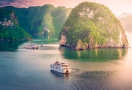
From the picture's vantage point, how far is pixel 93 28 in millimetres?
131750

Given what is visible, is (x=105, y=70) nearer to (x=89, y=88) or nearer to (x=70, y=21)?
(x=89, y=88)

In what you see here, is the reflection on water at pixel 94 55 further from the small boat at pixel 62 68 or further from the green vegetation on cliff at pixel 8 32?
the green vegetation on cliff at pixel 8 32

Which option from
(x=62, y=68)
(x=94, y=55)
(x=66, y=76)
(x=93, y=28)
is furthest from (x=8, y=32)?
(x=66, y=76)

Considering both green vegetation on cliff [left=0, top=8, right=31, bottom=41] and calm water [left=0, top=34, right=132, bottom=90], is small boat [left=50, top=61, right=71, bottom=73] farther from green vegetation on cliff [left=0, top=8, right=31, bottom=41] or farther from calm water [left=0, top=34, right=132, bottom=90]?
green vegetation on cliff [left=0, top=8, right=31, bottom=41]

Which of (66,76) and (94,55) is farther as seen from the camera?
(94,55)

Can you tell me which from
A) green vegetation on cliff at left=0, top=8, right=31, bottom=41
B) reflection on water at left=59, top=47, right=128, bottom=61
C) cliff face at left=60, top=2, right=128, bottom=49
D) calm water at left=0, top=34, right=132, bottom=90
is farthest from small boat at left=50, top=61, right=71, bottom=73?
green vegetation on cliff at left=0, top=8, right=31, bottom=41

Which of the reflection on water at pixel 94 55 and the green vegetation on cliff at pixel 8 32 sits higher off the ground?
the green vegetation on cliff at pixel 8 32

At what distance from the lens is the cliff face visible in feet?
409

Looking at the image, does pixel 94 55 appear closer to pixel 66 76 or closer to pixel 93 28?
pixel 66 76

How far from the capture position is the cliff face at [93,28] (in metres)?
125

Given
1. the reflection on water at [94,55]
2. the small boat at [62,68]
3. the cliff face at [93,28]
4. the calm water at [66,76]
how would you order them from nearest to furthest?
the calm water at [66,76], the small boat at [62,68], the reflection on water at [94,55], the cliff face at [93,28]

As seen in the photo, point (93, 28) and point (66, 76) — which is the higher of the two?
point (93, 28)

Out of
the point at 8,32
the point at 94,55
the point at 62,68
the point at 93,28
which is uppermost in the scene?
the point at 8,32

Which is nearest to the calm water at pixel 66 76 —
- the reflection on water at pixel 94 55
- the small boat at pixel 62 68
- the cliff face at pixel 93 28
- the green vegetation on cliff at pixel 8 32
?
the small boat at pixel 62 68
